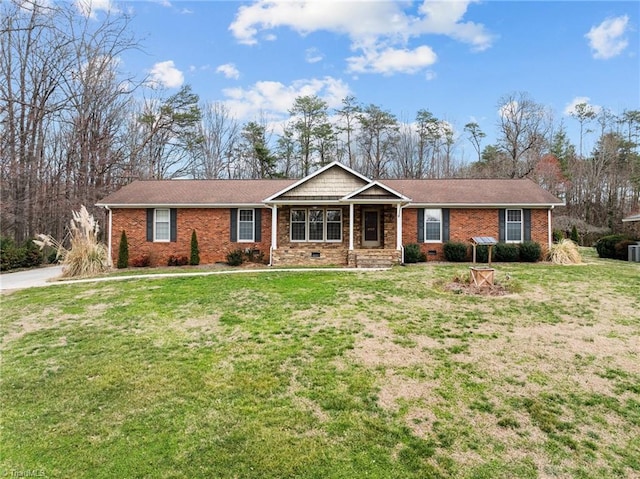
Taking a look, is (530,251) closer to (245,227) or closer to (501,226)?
(501,226)

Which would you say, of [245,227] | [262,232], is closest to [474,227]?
[262,232]

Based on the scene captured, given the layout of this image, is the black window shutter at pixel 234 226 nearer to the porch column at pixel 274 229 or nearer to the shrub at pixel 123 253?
the porch column at pixel 274 229

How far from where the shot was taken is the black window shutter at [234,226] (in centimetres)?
1639

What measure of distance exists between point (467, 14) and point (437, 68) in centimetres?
695

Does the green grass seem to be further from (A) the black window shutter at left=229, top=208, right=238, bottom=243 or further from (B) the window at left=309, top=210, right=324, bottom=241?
(B) the window at left=309, top=210, right=324, bottom=241

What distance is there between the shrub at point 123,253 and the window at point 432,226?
13375 mm

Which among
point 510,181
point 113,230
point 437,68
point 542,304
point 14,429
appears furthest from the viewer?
point 437,68

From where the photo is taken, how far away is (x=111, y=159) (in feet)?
A: 79.5

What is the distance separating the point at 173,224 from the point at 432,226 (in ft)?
39.1

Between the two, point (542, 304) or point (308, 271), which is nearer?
point (542, 304)

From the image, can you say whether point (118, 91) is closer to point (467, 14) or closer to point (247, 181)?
point (247, 181)

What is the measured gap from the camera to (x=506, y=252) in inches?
604

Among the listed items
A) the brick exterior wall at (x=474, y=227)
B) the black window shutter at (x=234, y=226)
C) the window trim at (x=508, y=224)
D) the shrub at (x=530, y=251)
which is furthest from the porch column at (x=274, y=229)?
the shrub at (x=530, y=251)

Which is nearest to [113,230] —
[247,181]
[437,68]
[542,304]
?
[247,181]
